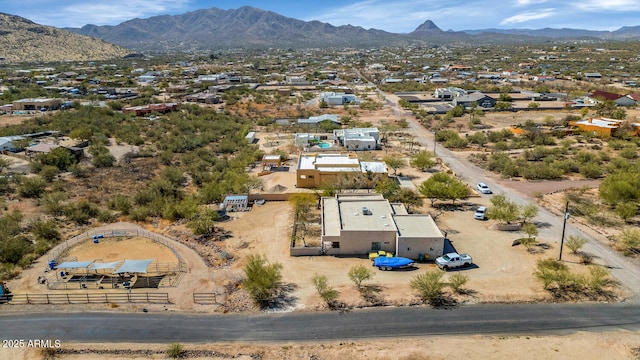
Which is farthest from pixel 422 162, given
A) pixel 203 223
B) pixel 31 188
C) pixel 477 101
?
pixel 477 101

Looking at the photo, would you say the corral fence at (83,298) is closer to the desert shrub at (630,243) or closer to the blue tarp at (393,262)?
the blue tarp at (393,262)

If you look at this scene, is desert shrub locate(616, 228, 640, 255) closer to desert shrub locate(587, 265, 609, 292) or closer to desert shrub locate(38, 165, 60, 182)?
desert shrub locate(587, 265, 609, 292)

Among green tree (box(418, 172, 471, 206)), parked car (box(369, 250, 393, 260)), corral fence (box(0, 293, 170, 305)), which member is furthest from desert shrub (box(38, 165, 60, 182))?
green tree (box(418, 172, 471, 206))

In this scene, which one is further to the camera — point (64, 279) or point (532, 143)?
point (532, 143)

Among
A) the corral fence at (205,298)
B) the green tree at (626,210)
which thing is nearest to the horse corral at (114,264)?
the corral fence at (205,298)

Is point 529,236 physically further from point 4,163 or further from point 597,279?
point 4,163

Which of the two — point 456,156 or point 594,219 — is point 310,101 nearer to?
point 456,156

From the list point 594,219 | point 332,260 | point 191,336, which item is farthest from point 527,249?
Answer: point 191,336
